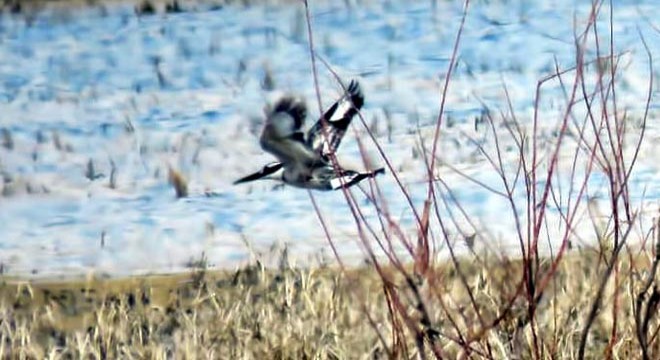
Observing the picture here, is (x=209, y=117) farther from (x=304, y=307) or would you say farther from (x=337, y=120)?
(x=304, y=307)

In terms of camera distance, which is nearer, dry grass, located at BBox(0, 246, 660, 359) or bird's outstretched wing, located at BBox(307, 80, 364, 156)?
dry grass, located at BBox(0, 246, 660, 359)

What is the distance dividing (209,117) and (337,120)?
0.28 meters

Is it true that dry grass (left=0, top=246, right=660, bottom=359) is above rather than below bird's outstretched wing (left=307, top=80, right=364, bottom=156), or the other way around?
below

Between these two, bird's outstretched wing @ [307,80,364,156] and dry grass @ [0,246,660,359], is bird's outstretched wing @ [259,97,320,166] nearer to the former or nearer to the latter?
bird's outstretched wing @ [307,80,364,156]

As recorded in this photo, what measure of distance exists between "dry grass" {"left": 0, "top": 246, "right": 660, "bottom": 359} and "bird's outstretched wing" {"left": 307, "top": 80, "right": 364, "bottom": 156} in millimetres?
263

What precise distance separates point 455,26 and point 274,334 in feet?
2.62

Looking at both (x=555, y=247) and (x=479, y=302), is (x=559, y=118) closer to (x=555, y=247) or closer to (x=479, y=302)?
(x=555, y=247)

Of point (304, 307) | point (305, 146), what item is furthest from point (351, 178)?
point (304, 307)

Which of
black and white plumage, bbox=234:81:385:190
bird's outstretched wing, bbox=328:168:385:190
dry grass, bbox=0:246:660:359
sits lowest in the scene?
dry grass, bbox=0:246:660:359

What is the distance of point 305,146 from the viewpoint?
9.52 ft

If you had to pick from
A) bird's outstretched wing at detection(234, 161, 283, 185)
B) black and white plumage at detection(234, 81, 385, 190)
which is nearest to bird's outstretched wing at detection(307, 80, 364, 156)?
black and white plumage at detection(234, 81, 385, 190)

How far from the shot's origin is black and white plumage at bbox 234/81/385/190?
2.91 m

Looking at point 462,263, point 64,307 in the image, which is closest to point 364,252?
point 462,263

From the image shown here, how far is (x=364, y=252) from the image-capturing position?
2.92m
